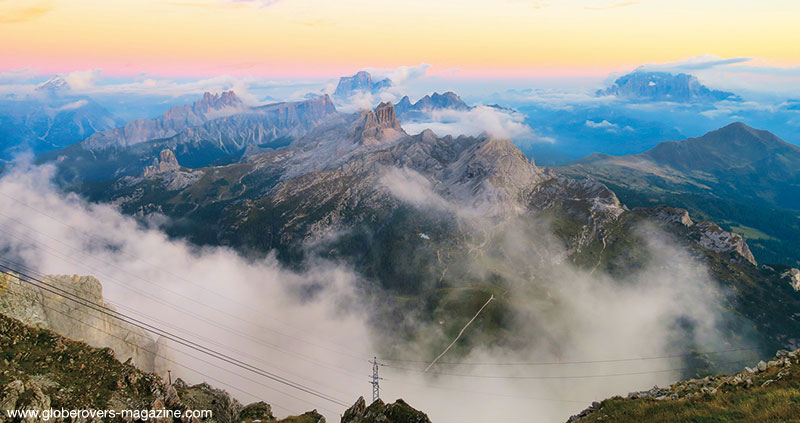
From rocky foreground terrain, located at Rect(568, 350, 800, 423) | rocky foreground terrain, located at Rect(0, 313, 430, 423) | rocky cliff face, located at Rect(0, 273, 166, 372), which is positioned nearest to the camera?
rocky foreground terrain, located at Rect(568, 350, 800, 423)

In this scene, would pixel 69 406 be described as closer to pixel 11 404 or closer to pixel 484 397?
pixel 11 404

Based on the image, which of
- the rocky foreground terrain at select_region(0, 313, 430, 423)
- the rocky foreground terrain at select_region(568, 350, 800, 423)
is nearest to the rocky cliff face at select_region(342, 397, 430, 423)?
the rocky foreground terrain at select_region(0, 313, 430, 423)

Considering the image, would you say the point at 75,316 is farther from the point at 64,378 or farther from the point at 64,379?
the point at 64,379

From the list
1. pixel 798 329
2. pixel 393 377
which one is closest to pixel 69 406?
pixel 393 377

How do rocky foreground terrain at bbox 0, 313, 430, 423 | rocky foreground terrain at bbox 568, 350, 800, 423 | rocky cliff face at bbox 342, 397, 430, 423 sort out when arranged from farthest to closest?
rocky cliff face at bbox 342, 397, 430, 423 < rocky foreground terrain at bbox 0, 313, 430, 423 < rocky foreground terrain at bbox 568, 350, 800, 423

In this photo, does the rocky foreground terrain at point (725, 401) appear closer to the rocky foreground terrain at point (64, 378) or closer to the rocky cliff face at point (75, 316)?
the rocky foreground terrain at point (64, 378)

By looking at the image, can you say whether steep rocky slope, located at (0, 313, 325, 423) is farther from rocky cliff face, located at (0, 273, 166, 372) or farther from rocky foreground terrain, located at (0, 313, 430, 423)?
rocky cliff face, located at (0, 273, 166, 372)

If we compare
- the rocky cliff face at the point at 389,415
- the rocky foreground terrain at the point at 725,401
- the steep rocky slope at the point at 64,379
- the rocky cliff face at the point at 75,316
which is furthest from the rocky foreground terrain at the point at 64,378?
the rocky foreground terrain at the point at 725,401
